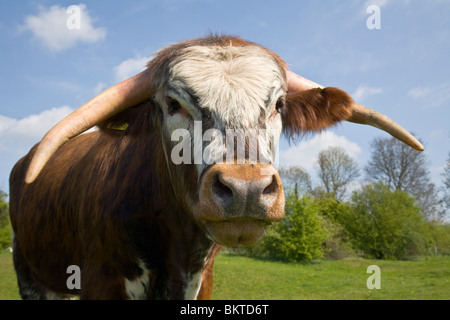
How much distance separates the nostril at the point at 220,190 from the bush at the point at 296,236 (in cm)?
3184

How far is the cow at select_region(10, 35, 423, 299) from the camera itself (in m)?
2.00

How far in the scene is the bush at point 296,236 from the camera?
33469 mm

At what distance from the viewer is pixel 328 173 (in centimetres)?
3662

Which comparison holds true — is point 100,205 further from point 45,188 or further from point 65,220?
point 45,188

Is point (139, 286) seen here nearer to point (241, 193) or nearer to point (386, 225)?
point (241, 193)

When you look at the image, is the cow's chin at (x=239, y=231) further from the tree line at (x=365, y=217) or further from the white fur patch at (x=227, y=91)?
the tree line at (x=365, y=217)

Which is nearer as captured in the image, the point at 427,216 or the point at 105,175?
the point at 105,175

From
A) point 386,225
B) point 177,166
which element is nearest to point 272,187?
point 177,166

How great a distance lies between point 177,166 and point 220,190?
65 cm

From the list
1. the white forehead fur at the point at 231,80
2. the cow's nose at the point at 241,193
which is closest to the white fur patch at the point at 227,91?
the white forehead fur at the point at 231,80

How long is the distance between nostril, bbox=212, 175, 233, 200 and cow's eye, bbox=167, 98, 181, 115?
0.78 meters

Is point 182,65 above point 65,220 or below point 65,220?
above
